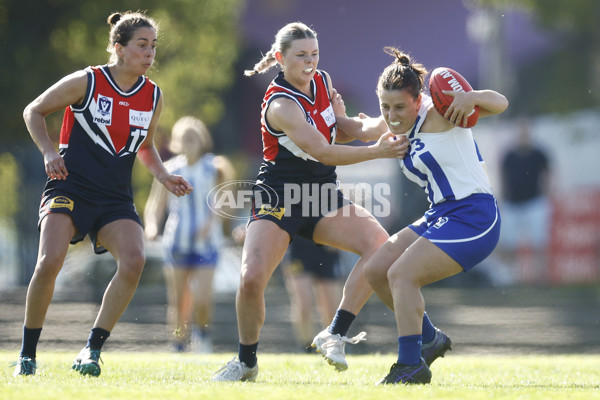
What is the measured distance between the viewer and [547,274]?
619 inches

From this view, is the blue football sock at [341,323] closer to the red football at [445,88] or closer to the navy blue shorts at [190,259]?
the red football at [445,88]

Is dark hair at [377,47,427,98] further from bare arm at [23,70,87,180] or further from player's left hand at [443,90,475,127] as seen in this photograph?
bare arm at [23,70,87,180]

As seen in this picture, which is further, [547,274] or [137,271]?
[547,274]

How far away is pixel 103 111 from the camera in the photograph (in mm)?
5746

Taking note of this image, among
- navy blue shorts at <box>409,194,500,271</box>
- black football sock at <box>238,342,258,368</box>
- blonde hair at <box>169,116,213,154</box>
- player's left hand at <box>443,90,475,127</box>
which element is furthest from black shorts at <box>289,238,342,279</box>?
player's left hand at <box>443,90,475,127</box>

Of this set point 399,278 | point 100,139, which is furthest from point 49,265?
point 399,278

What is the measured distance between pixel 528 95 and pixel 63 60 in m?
9.40

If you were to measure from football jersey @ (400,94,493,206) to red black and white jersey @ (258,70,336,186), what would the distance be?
26.9 inches

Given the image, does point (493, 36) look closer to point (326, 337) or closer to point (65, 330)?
point (65, 330)

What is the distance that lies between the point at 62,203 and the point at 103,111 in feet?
2.08

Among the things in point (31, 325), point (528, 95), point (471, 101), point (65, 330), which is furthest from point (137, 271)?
point (528, 95)

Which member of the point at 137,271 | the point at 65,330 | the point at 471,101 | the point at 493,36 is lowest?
the point at 65,330

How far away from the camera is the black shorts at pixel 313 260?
858cm

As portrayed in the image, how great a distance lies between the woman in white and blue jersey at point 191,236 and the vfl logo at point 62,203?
2910mm
